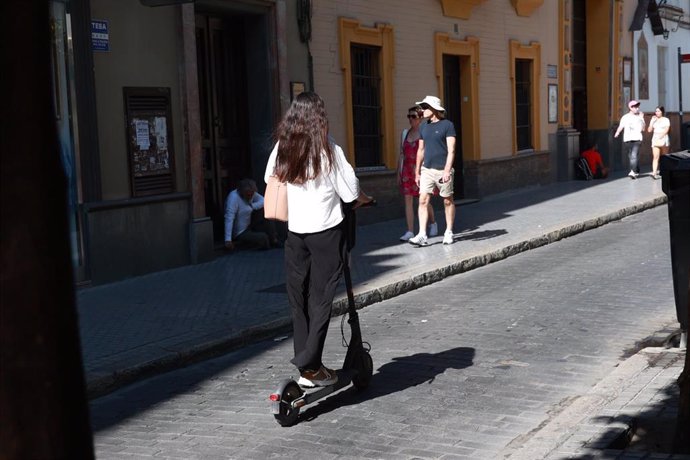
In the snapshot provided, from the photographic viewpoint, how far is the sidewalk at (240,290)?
7.57m

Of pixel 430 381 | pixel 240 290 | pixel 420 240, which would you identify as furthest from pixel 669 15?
pixel 430 381

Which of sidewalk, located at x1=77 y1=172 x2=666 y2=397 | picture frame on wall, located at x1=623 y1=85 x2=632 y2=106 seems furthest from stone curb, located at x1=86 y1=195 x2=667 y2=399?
picture frame on wall, located at x1=623 y1=85 x2=632 y2=106

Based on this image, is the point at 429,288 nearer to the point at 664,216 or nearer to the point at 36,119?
the point at 664,216

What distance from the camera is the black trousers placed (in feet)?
Result: 19.3

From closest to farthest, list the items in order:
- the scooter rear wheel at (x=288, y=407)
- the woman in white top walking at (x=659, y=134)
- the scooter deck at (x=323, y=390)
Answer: the scooter rear wheel at (x=288, y=407) < the scooter deck at (x=323, y=390) < the woman in white top walking at (x=659, y=134)

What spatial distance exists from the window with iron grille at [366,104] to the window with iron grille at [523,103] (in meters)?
6.32

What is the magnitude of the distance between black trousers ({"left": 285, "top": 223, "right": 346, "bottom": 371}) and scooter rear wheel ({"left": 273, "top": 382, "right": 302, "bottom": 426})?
209 mm

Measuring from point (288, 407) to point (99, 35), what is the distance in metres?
6.38

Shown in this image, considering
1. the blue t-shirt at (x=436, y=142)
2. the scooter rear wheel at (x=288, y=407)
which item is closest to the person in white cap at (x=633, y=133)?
the blue t-shirt at (x=436, y=142)

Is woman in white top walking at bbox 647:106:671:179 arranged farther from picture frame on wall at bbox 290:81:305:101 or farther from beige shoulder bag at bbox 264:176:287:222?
beige shoulder bag at bbox 264:176:287:222

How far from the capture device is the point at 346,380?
6.12 m

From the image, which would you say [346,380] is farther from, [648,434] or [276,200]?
[648,434]

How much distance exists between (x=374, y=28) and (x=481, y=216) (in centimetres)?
352

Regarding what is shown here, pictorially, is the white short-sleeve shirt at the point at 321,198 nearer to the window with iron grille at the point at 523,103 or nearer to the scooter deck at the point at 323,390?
the scooter deck at the point at 323,390
